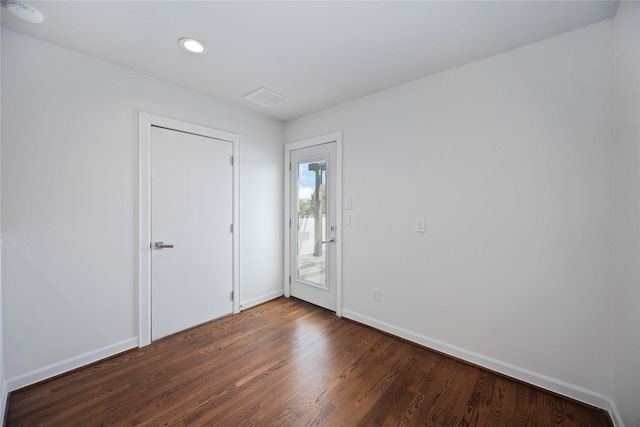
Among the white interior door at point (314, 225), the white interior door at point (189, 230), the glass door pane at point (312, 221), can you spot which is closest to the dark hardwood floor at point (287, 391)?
the white interior door at point (189, 230)

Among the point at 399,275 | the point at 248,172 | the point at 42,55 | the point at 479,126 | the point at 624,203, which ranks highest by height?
the point at 42,55

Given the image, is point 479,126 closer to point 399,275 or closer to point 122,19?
point 399,275

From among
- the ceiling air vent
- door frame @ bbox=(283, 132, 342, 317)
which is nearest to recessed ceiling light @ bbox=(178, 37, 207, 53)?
the ceiling air vent

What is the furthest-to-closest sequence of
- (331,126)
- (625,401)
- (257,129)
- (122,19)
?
1. (257,129)
2. (331,126)
3. (122,19)
4. (625,401)

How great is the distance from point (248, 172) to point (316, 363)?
229 cm

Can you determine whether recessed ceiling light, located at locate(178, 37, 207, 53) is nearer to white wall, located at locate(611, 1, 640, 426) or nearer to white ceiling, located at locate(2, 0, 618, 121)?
white ceiling, located at locate(2, 0, 618, 121)

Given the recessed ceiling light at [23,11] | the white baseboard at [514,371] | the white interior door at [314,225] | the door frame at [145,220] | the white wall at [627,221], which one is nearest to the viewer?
the white wall at [627,221]

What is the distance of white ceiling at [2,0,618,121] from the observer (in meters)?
1.62

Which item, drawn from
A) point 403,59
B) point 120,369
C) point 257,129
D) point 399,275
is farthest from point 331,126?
point 120,369

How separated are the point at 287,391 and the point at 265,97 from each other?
9.10 ft

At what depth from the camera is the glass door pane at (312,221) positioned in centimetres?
334

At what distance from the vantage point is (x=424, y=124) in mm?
2482

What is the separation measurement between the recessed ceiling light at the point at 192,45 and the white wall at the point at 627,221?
2.62 m

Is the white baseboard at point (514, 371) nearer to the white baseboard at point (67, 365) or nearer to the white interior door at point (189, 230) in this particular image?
the white interior door at point (189, 230)
